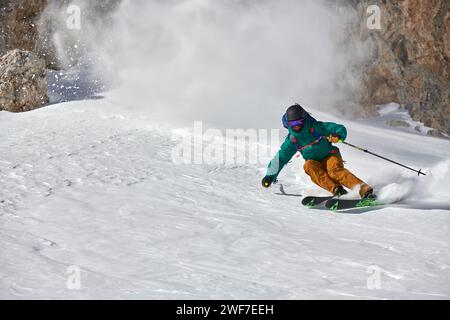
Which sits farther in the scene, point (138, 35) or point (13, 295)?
point (138, 35)

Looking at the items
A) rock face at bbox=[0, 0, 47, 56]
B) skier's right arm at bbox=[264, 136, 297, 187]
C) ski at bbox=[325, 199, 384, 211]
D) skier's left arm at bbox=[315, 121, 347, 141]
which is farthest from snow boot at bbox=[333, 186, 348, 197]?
rock face at bbox=[0, 0, 47, 56]

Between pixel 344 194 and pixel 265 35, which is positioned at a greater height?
pixel 265 35

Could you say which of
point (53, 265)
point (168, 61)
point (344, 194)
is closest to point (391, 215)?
point (344, 194)

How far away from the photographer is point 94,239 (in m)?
4.74

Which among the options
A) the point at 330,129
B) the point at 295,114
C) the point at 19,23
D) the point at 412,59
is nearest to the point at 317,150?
the point at 330,129

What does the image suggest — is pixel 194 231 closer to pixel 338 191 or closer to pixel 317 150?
pixel 338 191

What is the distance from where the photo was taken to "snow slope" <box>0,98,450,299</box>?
12.5 ft

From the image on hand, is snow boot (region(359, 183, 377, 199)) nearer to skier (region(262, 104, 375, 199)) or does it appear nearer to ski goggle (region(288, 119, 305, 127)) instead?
skier (region(262, 104, 375, 199))

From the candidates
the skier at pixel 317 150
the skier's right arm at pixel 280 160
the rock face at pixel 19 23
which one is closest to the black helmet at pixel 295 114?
the skier at pixel 317 150

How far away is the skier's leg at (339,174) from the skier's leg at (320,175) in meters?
0.06

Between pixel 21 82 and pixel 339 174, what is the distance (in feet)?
26.8

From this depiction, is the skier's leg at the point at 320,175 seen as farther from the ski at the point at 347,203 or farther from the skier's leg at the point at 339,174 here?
the ski at the point at 347,203
